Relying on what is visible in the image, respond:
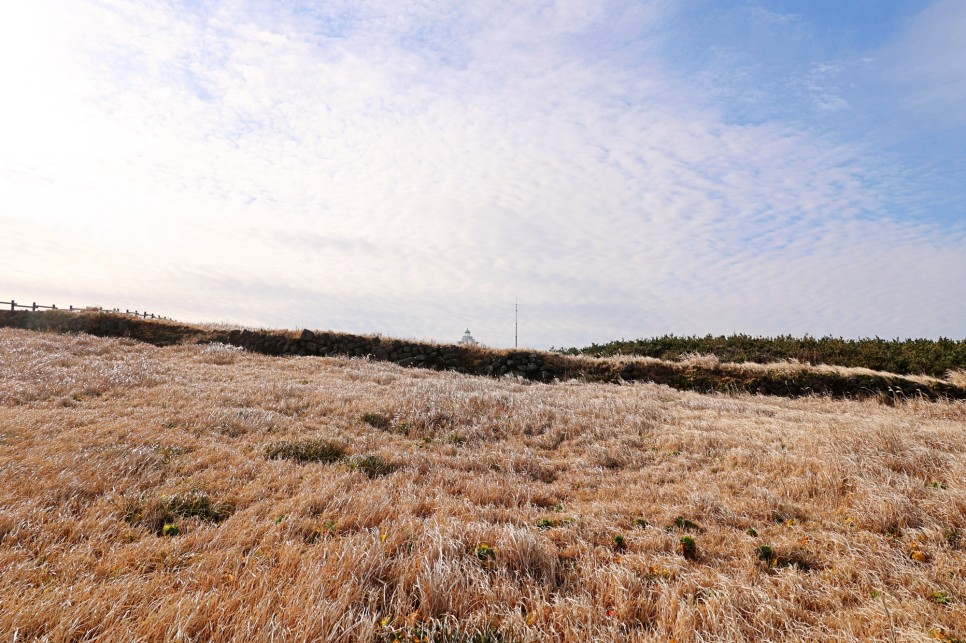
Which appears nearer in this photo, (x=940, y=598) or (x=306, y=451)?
(x=940, y=598)

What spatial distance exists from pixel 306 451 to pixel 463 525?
4.49 m

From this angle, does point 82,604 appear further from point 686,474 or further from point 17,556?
point 686,474

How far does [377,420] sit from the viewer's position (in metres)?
12.0

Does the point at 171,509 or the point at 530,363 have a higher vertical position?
the point at 530,363

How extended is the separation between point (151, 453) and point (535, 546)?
6.52 metres

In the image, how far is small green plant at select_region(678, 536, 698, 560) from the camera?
17.3 feet

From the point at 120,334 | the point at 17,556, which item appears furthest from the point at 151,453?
the point at 120,334

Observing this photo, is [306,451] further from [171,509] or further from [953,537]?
[953,537]

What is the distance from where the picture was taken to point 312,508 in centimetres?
608

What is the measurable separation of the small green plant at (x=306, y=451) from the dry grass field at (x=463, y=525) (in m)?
0.05

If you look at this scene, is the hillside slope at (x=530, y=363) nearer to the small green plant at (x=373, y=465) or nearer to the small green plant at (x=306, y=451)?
the small green plant at (x=306, y=451)

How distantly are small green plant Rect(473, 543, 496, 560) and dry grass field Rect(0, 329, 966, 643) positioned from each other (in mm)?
32

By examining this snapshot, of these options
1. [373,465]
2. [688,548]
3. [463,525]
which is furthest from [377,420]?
[688,548]

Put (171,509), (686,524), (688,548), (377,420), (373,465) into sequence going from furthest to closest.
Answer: (377,420)
(373,465)
(686,524)
(171,509)
(688,548)
